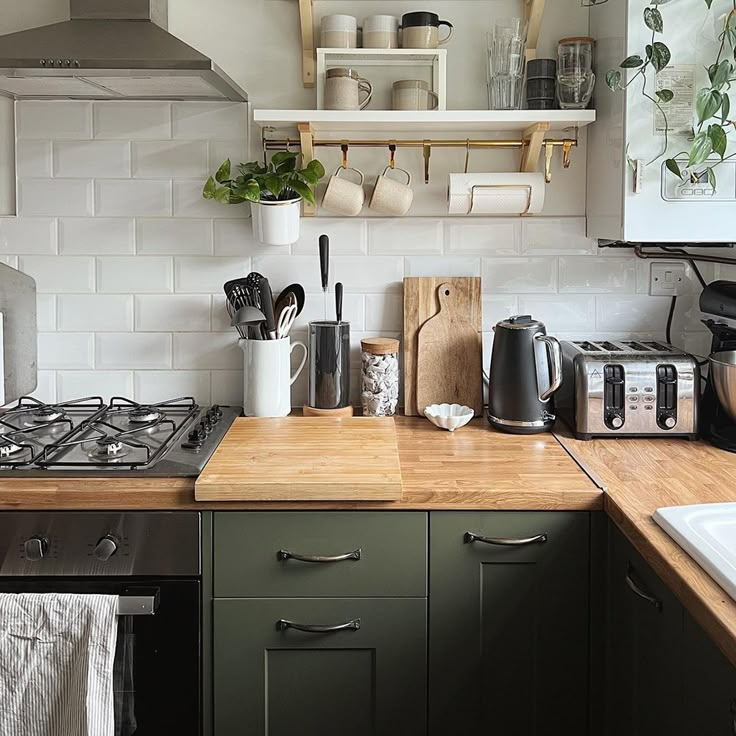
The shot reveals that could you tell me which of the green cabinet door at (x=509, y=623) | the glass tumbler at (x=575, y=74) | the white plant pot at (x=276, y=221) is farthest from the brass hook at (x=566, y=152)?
the green cabinet door at (x=509, y=623)

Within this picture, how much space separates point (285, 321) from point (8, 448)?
762 millimetres

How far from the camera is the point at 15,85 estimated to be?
2.21m

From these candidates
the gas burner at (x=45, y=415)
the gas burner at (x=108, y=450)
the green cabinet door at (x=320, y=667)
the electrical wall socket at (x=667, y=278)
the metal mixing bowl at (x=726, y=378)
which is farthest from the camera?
the electrical wall socket at (x=667, y=278)

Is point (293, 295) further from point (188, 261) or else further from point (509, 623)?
point (509, 623)

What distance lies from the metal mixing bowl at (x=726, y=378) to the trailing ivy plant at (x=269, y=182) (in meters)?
1.06

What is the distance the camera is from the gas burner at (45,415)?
7.55ft

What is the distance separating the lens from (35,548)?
5.99 feet

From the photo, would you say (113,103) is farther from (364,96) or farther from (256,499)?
(256,499)

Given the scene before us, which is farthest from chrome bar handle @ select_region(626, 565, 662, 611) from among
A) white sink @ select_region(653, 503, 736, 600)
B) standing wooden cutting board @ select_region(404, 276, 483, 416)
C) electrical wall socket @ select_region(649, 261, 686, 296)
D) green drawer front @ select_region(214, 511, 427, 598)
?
electrical wall socket @ select_region(649, 261, 686, 296)

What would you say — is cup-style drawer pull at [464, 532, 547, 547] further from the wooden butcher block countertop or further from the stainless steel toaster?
the stainless steel toaster

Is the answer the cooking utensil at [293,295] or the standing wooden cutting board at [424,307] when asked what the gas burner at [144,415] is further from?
the standing wooden cutting board at [424,307]

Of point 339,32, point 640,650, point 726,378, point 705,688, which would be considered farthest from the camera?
point 339,32

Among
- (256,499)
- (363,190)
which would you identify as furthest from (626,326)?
(256,499)

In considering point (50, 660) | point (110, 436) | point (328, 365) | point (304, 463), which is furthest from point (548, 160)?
point (50, 660)
